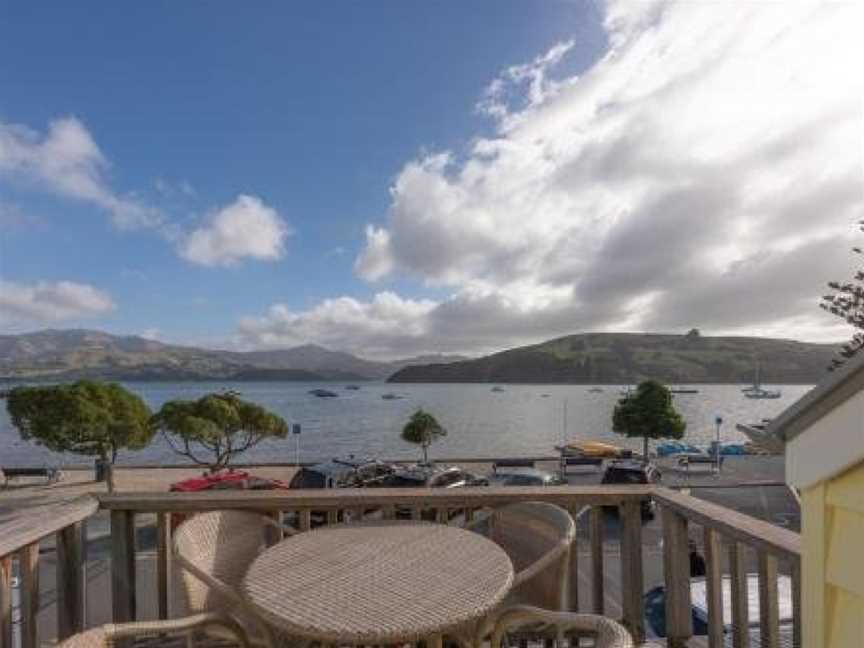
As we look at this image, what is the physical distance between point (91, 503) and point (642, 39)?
598 centimetres

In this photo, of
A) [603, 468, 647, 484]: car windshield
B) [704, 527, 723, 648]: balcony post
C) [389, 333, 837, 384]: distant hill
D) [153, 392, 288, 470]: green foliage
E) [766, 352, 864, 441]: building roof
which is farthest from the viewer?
[389, 333, 837, 384]: distant hill

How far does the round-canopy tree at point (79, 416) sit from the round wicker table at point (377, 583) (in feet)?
57.0

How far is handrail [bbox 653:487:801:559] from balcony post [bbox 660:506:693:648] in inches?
2.7

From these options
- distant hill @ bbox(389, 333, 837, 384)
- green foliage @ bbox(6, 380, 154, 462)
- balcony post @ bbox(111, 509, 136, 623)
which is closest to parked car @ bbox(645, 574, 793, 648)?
balcony post @ bbox(111, 509, 136, 623)

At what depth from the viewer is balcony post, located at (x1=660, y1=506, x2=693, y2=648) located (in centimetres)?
243

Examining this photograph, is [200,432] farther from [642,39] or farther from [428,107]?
[642,39]

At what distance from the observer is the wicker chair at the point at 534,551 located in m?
2.07

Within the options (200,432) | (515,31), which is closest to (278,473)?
A: (200,432)

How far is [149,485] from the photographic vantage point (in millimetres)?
18672

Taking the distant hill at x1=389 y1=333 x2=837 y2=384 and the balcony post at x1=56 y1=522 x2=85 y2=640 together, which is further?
the distant hill at x1=389 y1=333 x2=837 y2=384

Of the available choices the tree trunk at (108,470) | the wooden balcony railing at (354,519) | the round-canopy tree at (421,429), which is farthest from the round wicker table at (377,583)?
the round-canopy tree at (421,429)

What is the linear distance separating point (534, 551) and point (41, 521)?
69.8 inches

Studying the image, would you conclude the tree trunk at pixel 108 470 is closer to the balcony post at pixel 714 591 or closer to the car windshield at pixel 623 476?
the car windshield at pixel 623 476

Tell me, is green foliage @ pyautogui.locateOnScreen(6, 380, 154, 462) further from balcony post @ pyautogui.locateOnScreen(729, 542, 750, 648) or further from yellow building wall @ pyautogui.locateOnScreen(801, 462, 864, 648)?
yellow building wall @ pyautogui.locateOnScreen(801, 462, 864, 648)
